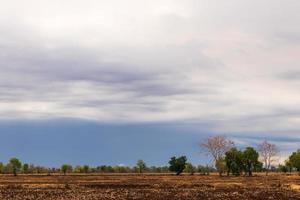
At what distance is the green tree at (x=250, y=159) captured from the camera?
534ft

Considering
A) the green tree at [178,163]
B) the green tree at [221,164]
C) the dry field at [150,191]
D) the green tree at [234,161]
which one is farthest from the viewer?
the green tree at [178,163]

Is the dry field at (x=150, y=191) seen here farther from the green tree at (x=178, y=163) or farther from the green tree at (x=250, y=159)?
the green tree at (x=178, y=163)

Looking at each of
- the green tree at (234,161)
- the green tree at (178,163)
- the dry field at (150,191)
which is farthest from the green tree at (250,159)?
the dry field at (150,191)

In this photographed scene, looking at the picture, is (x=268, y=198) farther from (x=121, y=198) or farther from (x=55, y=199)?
(x=55, y=199)

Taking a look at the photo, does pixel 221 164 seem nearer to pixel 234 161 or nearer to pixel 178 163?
pixel 234 161

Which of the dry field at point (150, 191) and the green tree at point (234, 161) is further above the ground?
the green tree at point (234, 161)

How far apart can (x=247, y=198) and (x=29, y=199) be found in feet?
67.5

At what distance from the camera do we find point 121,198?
49.8m

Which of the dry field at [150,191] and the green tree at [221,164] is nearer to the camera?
the dry field at [150,191]

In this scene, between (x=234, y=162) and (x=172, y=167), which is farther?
(x=172, y=167)

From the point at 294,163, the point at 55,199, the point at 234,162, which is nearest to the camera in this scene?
the point at 55,199

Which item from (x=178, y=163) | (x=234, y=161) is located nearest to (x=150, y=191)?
(x=234, y=161)

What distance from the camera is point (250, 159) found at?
16350 centimetres

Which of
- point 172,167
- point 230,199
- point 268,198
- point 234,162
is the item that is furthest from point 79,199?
point 172,167
